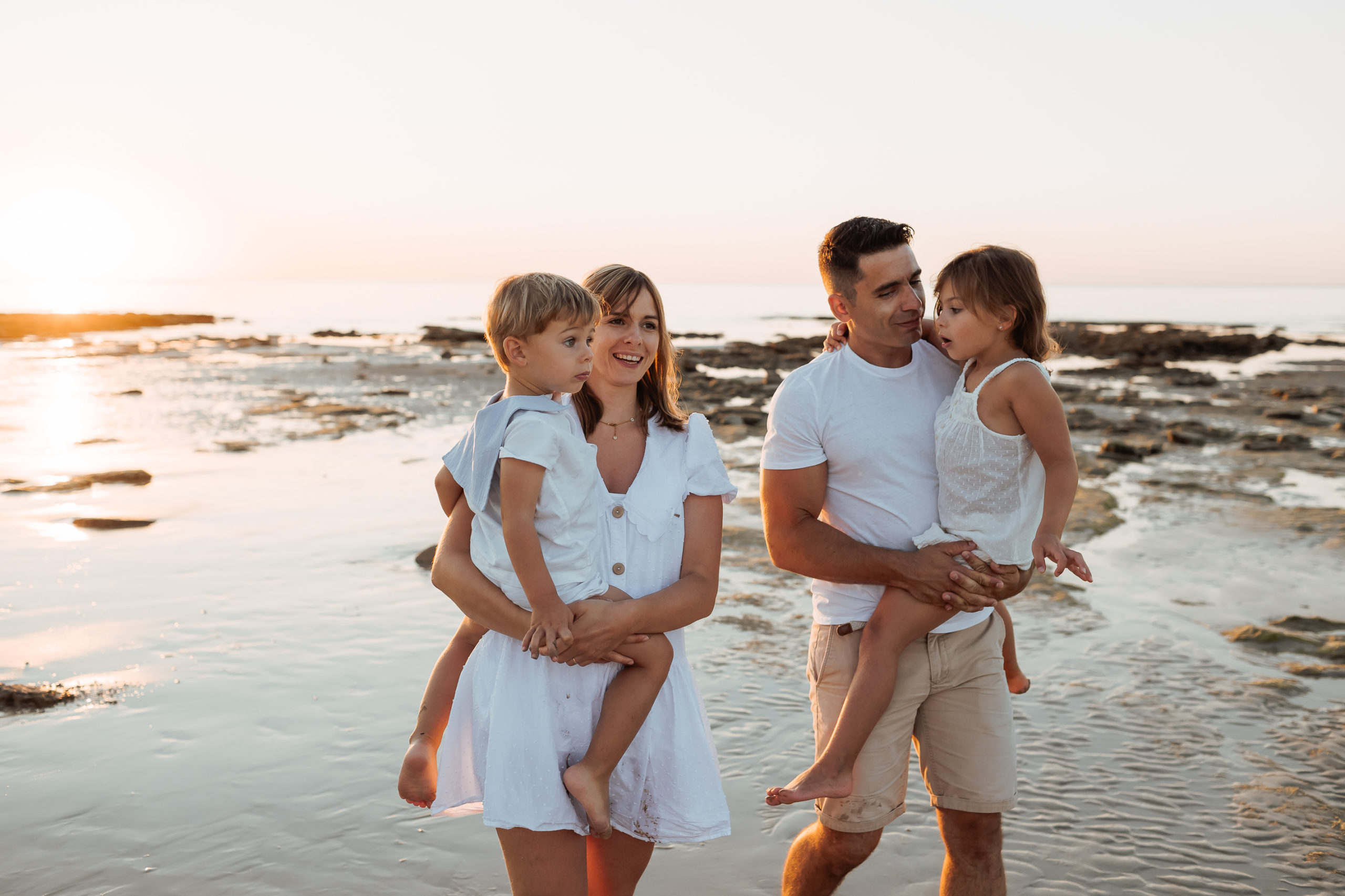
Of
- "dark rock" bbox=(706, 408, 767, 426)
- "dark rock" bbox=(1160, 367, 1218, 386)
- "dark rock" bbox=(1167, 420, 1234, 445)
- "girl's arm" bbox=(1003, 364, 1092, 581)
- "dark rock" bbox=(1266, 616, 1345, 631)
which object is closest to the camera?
"girl's arm" bbox=(1003, 364, 1092, 581)

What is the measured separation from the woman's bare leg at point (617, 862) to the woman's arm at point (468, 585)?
25.4 inches

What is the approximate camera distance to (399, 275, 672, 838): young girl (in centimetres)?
240

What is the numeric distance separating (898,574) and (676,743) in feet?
2.79

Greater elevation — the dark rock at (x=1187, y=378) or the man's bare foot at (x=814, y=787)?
the dark rock at (x=1187, y=378)

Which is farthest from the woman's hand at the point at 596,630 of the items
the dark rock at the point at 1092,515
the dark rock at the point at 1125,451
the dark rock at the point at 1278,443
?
the dark rock at the point at 1278,443

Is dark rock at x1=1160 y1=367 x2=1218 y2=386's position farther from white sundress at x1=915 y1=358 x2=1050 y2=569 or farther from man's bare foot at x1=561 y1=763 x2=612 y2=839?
man's bare foot at x1=561 y1=763 x2=612 y2=839

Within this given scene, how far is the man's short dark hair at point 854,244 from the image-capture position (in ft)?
10.4

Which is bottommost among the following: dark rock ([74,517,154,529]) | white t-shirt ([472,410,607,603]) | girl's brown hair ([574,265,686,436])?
dark rock ([74,517,154,529])

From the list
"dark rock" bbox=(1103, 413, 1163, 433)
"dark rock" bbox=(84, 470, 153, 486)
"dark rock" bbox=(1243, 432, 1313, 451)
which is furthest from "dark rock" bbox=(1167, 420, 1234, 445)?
"dark rock" bbox=(84, 470, 153, 486)

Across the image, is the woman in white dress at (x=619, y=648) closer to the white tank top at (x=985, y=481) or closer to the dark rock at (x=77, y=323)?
the white tank top at (x=985, y=481)

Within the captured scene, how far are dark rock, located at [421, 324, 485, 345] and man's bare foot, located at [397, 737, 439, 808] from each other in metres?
39.9

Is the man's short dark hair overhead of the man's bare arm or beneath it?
overhead

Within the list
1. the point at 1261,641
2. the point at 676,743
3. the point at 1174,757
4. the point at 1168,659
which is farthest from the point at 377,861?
the point at 1261,641

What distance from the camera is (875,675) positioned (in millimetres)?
3033
